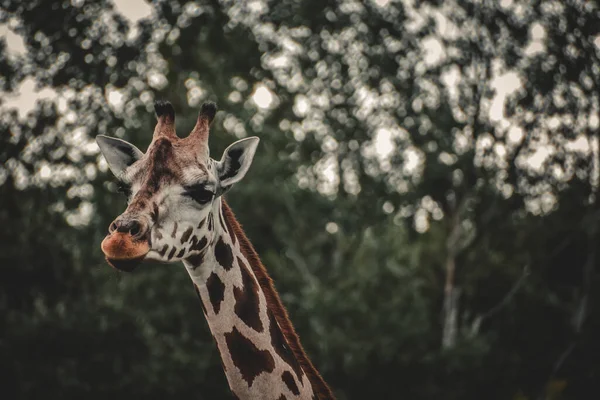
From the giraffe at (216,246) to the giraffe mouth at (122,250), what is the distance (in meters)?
0.11

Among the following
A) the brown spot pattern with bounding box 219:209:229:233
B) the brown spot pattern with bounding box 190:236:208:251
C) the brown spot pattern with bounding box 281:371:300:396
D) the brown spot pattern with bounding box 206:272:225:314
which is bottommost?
the brown spot pattern with bounding box 281:371:300:396

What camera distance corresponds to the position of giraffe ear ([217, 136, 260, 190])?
3.34m

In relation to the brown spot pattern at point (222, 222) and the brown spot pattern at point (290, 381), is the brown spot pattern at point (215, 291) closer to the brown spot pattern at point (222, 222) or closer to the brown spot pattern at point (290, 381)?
the brown spot pattern at point (222, 222)

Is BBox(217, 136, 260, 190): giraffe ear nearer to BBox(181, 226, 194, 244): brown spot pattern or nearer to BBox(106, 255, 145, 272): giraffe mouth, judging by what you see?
BBox(181, 226, 194, 244): brown spot pattern

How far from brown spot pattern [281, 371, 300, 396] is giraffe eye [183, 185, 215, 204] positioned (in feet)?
3.61

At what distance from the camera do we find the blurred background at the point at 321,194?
11852 mm

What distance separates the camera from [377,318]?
13367 millimetres

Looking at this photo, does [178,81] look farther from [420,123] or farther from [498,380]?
[498,380]

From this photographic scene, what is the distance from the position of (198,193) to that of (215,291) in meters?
0.60

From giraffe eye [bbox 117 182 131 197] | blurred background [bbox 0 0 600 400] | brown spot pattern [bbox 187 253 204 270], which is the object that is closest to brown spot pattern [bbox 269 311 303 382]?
brown spot pattern [bbox 187 253 204 270]

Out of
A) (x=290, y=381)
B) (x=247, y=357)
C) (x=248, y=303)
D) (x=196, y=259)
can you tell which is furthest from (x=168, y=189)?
(x=290, y=381)

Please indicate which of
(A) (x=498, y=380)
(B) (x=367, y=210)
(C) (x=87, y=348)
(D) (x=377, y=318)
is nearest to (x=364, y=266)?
(D) (x=377, y=318)

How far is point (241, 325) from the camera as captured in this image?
3328mm

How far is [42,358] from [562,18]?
43.1 ft
